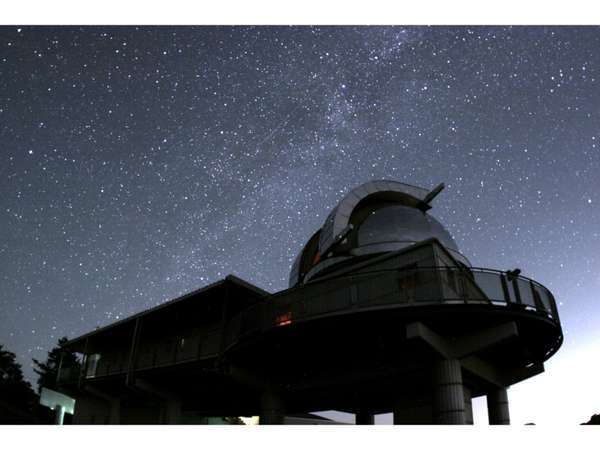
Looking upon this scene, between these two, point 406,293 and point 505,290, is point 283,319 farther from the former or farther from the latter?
point 505,290

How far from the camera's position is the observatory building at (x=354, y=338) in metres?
13.3

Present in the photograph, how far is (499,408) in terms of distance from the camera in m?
17.4

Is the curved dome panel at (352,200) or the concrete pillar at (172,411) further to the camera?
the concrete pillar at (172,411)

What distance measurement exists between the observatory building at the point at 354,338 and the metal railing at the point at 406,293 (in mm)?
38

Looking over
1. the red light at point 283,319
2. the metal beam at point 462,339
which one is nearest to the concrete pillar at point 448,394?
the metal beam at point 462,339

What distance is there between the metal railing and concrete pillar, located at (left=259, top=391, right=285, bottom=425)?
15.0 ft

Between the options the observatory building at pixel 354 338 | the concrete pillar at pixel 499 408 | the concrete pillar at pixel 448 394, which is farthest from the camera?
the concrete pillar at pixel 499 408

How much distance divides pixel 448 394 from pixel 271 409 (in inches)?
299

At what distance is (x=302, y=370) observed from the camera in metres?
17.8

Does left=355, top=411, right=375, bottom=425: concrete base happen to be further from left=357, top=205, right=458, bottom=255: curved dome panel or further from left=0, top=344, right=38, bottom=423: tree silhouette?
left=0, top=344, right=38, bottom=423: tree silhouette

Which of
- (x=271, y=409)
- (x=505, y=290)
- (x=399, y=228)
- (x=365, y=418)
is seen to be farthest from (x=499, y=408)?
(x=271, y=409)

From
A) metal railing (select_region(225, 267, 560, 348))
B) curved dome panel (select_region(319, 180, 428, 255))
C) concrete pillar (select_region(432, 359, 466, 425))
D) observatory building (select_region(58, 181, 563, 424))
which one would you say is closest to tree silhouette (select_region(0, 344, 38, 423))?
observatory building (select_region(58, 181, 563, 424))

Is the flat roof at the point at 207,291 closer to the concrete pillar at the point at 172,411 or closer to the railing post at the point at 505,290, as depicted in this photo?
the concrete pillar at the point at 172,411

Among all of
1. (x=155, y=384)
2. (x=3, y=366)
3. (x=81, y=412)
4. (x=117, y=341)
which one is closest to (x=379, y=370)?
(x=155, y=384)
